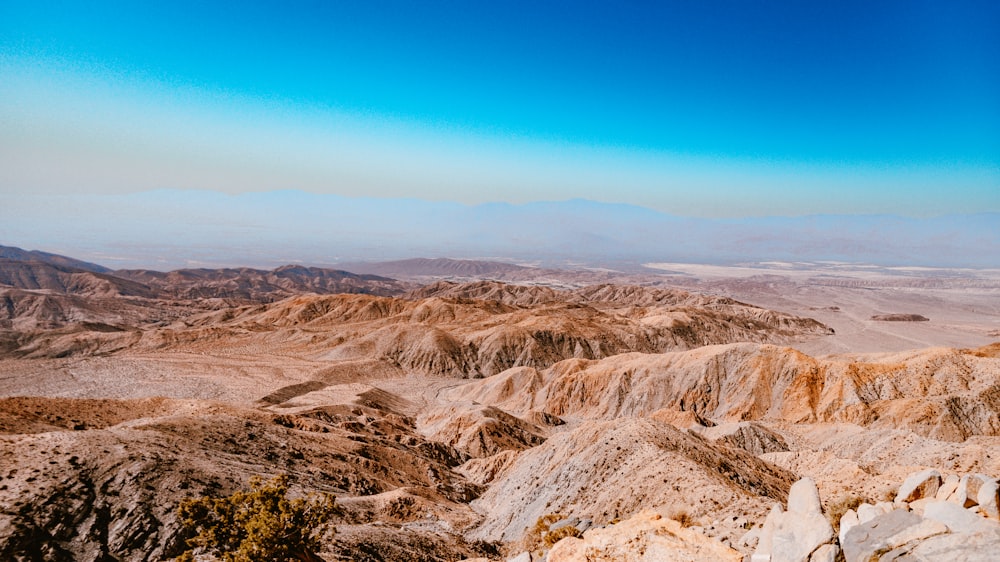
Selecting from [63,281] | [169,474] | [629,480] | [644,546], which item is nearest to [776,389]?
[629,480]

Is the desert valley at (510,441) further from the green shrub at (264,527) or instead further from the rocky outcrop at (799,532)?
the green shrub at (264,527)

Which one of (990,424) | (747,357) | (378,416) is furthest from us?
(747,357)

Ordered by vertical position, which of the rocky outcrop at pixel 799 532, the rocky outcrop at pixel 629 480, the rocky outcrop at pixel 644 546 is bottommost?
the rocky outcrop at pixel 629 480

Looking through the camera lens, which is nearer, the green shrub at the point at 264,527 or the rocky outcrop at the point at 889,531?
the rocky outcrop at the point at 889,531

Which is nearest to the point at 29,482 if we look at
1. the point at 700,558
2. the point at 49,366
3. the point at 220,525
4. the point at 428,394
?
the point at 220,525

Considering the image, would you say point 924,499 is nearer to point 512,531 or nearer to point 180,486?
point 512,531

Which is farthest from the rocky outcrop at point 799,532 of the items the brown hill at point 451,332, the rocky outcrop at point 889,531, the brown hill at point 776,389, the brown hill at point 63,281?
the brown hill at point 63,281

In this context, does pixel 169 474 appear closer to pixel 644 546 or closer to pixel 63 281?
pixel 644 546

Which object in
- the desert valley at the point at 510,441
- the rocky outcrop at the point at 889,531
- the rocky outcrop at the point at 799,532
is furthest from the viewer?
the desert valley at the point at 510,441
